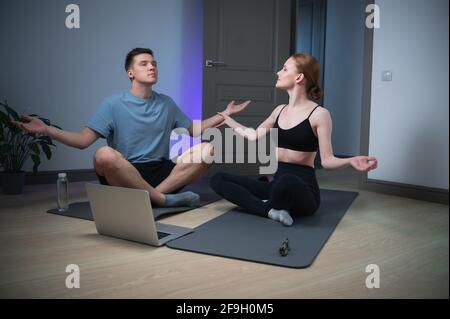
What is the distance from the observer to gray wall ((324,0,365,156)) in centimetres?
520

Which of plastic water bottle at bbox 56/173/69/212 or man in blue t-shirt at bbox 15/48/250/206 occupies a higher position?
man in blue t-shirt at bbox 15/48/250/206

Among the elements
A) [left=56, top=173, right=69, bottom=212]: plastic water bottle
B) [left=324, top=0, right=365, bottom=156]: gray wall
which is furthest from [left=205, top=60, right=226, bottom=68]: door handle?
[left=324, top=0, right=365, bottom=156]: gray wall

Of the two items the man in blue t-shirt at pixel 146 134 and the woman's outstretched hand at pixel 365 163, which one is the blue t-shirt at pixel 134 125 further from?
the woman's outstretched hand at pixel 365 163

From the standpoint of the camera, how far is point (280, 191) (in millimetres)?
2148

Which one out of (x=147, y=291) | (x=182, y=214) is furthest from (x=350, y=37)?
(x=147, y=291)

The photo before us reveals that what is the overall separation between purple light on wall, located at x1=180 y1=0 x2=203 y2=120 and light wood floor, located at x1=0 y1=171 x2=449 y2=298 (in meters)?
1.86

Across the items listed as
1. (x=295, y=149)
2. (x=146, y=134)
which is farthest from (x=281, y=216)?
(x=146, y=134)

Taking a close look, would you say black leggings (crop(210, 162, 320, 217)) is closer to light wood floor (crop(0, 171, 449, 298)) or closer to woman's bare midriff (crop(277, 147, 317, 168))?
woman's bare midriff (crop(277, 147, 317, 168))

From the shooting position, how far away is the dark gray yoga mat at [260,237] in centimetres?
172

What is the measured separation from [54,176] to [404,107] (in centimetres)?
279

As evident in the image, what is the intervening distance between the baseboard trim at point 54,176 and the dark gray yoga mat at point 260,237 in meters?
1.74

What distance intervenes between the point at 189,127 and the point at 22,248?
1323 millimetres

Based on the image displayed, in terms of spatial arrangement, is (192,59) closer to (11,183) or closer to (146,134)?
(146,134)

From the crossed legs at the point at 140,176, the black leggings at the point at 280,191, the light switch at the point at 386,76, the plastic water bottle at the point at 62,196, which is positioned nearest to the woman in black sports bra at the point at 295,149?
the black leggings at the point at 280,191
